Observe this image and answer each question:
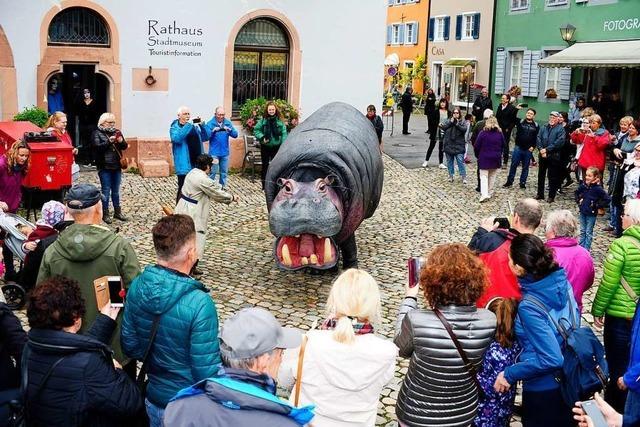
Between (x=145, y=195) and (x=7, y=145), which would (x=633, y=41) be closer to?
(x=145, y=195)

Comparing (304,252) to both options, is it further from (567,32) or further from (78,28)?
(567,32)

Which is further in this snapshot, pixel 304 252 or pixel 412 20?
pixel 412 20

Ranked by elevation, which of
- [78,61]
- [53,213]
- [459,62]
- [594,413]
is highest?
[459,62]

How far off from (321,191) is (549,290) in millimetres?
4318

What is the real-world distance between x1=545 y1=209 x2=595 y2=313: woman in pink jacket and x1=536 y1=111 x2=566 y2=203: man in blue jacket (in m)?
9.13

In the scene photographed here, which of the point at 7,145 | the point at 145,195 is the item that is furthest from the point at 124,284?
the point at 145,195

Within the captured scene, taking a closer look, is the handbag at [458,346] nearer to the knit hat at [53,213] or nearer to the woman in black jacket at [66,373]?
the woman in black jacket at [66,373]

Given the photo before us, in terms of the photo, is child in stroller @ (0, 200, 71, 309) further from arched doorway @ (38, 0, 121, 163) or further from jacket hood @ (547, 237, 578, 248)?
arched doorway @ (38, 0, 121, 163)

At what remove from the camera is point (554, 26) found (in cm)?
2564

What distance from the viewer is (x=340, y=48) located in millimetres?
17766

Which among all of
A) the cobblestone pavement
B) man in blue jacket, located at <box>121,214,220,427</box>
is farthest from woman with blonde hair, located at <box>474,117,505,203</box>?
man in blue jacket, located at <box>121,214,220,427</box>

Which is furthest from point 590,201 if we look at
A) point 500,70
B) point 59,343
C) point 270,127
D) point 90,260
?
point 500,70

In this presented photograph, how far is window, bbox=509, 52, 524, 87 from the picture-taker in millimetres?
28453

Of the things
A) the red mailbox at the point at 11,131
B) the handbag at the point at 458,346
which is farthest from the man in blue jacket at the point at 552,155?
the handbag at the point at 458,346
